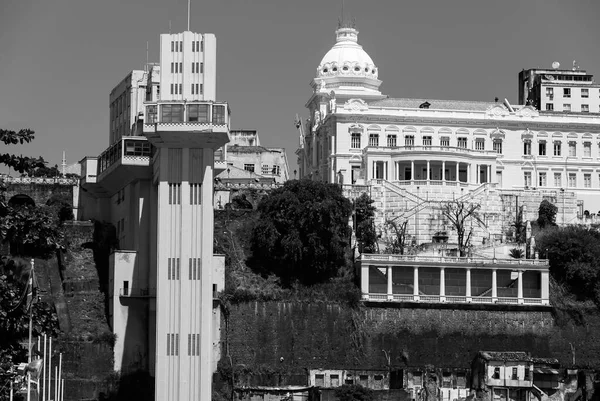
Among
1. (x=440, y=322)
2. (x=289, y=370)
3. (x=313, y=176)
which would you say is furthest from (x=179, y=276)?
(x=313, y=176)

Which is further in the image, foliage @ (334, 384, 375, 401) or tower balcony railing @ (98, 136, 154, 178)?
tower balcony railing @ (98, 136, 154, 178)

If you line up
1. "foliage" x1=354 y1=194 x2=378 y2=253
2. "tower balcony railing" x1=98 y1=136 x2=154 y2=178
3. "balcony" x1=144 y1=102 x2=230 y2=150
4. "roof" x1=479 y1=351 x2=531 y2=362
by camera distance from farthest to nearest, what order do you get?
"foliage" x1=354 y1=194 x2=378 y2=253 < "tower balcony railing" x1=98 y1=136 x2=154 y2=178 < "roof" x1=479 y1=351 x2=531 y2=362 < "balcony" x1=144 y1=102 x2=230 y2=150

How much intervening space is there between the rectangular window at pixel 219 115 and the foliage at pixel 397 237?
26.6 m

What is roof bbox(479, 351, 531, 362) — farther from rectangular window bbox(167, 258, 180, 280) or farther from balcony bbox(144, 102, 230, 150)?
balcony bbox(144, 102, 230, 150)

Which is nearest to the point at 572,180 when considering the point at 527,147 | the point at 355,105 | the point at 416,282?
the point at 527,147

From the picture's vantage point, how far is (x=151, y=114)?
117688 mm

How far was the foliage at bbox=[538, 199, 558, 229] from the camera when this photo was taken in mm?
148750

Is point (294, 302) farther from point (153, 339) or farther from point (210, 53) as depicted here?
point (210, 53)

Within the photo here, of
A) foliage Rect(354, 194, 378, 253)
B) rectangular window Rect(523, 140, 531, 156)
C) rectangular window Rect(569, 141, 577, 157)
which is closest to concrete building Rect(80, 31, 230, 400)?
foliage Rect(354, 194, 378, 253)

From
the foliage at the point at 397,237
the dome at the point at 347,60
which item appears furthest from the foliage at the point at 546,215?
the dome at the point at 347,60

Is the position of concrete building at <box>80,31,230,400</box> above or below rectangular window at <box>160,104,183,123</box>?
below

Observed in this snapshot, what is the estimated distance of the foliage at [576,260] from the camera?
135000mm

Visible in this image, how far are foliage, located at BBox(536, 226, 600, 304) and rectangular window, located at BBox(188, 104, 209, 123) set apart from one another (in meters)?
35.1

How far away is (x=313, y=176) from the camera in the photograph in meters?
167
